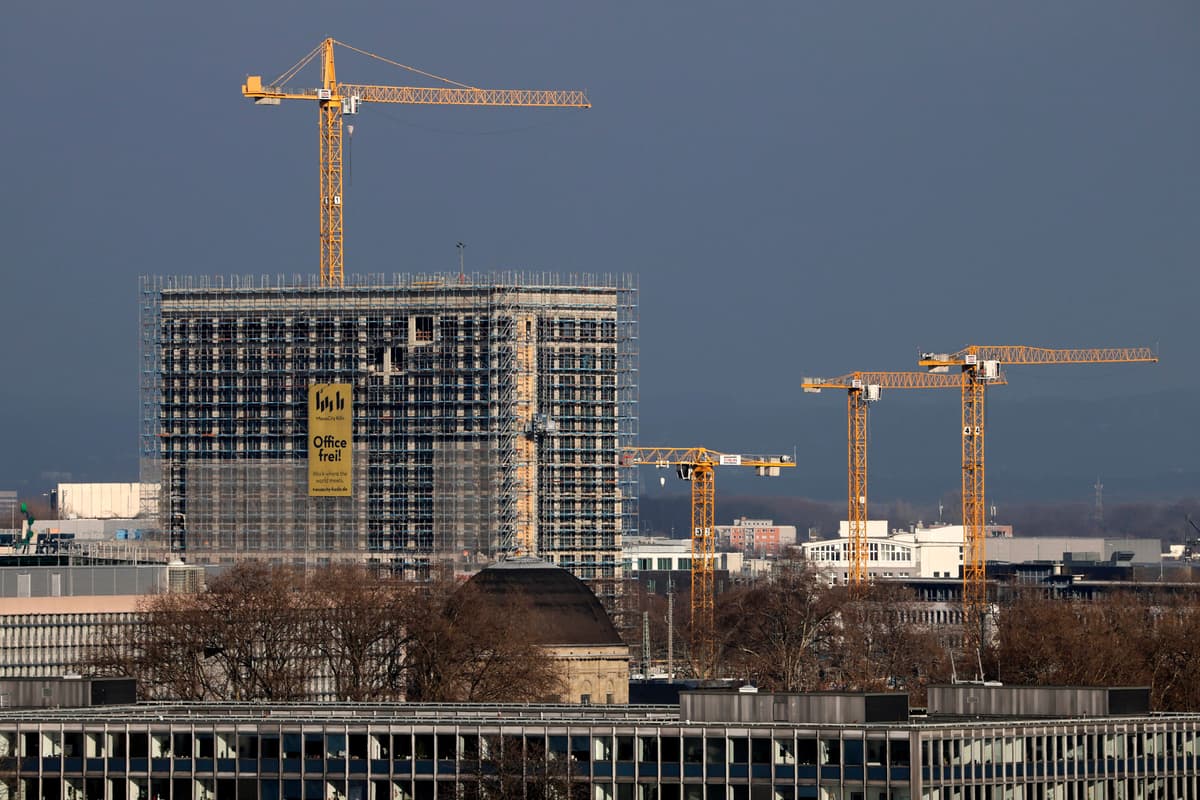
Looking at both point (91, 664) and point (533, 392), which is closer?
point (91, 664)

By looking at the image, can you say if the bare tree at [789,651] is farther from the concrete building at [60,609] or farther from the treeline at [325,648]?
the concrete building at [60,609]

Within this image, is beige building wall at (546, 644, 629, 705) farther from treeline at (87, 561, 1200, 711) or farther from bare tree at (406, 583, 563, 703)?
bare tree at (406, 583, 563, 703)

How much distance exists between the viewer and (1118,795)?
8856cm

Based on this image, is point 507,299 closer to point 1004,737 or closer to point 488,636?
point 488,636

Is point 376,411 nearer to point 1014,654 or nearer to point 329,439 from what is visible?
point 329,439

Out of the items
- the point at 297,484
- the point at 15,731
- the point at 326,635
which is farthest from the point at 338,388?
the point at 15,731

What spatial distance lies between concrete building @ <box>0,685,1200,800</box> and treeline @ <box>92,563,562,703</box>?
49627mm

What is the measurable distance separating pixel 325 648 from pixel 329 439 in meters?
47.5

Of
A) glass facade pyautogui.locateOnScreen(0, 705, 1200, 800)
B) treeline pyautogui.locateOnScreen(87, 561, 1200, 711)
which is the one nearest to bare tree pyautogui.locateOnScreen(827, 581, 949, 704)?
treeline pyautogui.locateOnScreen(87, 561, 1200, 711)

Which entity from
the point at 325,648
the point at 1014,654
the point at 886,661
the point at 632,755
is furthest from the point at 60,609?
the point at 632,755

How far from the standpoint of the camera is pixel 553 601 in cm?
16775

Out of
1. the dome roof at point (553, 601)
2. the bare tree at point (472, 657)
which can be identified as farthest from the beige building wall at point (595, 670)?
the bare tree at point (472, 657)

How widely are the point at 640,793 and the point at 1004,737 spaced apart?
33.1 feet

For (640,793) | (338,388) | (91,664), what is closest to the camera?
(640,793)
